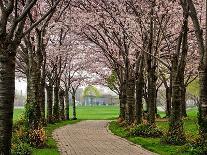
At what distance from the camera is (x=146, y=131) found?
878 inches

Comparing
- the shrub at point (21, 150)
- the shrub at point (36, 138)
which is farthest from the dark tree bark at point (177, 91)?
→ the shrub at point (21, 150)

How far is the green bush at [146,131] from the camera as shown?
2212 cm

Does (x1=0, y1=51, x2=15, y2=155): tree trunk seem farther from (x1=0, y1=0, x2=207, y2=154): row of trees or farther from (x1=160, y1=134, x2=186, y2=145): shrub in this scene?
(x1=160, y1=134, x2=186, y2=145): shrub

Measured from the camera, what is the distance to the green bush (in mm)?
22125

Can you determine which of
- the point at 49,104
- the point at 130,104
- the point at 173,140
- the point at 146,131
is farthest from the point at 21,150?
the point at 49,104

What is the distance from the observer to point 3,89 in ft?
37.7

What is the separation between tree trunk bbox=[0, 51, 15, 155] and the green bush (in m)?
11.7

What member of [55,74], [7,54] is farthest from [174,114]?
[55,74]

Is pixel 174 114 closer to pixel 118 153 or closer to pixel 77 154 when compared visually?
pixel 118 153

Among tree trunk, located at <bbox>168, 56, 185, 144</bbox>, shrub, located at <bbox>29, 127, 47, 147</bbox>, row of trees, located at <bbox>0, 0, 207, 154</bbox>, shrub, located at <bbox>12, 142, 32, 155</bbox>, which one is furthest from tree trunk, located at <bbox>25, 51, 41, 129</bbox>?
tree trunk, located at <bbox>168, 56, 185, 144</bbox>

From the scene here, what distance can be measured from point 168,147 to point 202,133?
10.9 feet

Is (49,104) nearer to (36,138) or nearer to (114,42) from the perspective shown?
(114,42)

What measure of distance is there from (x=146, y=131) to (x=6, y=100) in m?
12.1

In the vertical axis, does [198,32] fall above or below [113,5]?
below
